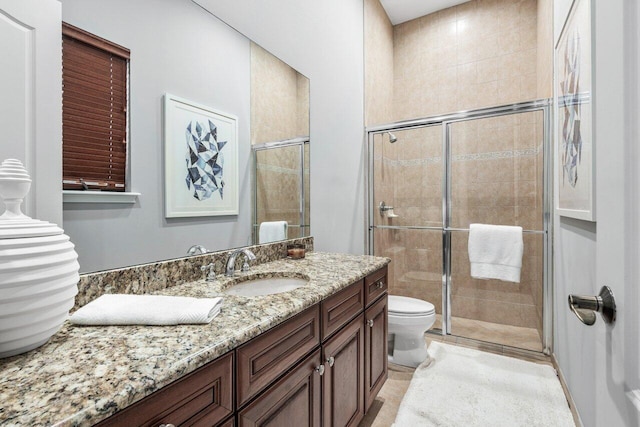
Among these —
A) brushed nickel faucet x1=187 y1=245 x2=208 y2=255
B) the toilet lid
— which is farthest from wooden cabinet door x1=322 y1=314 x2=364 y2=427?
the toilet lid

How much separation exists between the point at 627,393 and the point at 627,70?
53 centimetres

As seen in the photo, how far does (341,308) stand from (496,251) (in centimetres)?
176

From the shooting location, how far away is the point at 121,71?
1.02 m

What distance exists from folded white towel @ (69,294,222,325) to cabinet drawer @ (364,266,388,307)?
85cm

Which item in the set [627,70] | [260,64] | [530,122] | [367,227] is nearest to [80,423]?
[627,70]

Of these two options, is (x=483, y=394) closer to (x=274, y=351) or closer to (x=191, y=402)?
(x=274, y=351)

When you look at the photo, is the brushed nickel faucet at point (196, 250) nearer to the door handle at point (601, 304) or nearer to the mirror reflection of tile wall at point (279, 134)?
the mirror reflection of tile wall at point (279, 134)


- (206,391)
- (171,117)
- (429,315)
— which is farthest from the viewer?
(429,315)

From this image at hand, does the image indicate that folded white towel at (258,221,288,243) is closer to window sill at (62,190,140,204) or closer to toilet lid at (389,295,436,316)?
window sill at (62,190,140,204)

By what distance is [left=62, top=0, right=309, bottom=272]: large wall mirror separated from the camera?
977mm

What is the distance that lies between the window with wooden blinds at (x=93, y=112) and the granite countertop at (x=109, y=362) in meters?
0.46

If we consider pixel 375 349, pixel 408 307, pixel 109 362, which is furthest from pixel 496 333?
pixel 109 362

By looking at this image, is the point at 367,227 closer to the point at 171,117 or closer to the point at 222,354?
the point at 171,117

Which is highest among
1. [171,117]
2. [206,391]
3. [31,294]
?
[171,117]
